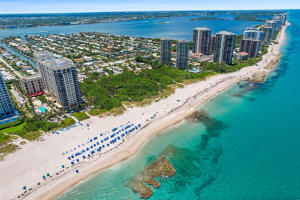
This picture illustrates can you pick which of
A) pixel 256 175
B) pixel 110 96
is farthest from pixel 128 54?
pixel 256 175

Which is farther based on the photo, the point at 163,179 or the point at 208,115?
the point at 208,115

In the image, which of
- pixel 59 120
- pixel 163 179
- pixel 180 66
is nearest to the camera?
pixel 163 179

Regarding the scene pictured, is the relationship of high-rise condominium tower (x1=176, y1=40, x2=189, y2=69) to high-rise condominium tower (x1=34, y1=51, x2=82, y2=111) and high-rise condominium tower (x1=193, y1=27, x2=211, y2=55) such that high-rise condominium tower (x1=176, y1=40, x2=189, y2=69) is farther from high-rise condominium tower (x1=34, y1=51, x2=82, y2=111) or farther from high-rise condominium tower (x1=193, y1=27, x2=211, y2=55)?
high-rise condominium tower (x1=34, y1=51, x2=82, y2=111)

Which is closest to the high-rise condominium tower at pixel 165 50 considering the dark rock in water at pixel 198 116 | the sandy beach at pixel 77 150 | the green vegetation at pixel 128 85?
the green vegetation at pixel 128 85

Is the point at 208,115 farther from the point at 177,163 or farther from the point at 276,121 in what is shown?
the point at 177,163

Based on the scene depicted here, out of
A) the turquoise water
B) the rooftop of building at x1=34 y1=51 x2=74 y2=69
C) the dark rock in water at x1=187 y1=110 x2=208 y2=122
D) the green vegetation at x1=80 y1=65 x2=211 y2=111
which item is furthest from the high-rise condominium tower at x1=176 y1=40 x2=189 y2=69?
the rooftop of building at x1=34 y1=51 x2=74 y2=69

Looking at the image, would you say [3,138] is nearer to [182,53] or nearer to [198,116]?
[198,116]

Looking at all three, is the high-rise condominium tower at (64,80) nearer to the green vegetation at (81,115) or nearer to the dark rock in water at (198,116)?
the green vegetation at (81,115)
